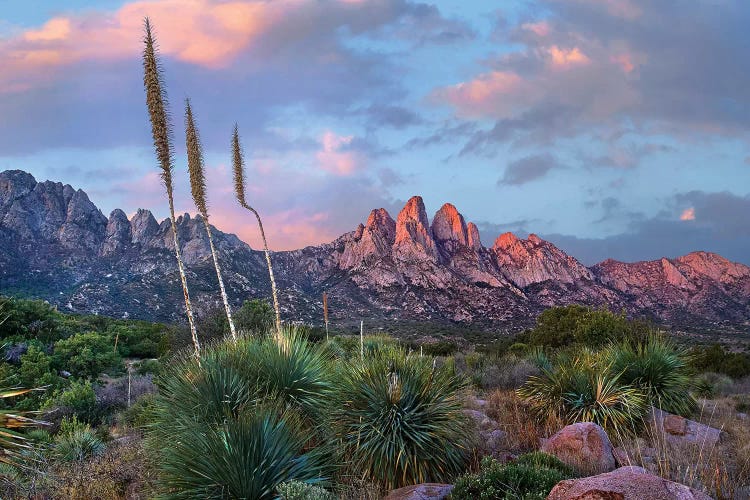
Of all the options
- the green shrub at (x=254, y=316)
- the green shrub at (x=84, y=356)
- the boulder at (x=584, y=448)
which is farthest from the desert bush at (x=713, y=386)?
the green shrub at (x=84, y=356)

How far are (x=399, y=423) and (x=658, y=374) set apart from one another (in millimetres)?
8712

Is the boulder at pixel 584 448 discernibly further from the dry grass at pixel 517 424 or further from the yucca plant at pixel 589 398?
the yucca plant at pixel 589 398

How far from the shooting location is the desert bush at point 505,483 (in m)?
5.91

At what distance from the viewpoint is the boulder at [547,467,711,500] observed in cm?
406

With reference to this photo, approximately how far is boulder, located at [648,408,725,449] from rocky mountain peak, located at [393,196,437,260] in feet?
274

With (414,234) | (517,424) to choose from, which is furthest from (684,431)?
(414,234)

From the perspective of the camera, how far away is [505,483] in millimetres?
6160

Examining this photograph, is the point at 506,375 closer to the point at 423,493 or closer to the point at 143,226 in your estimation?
the point at 423,493

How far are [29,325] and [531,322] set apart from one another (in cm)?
6518

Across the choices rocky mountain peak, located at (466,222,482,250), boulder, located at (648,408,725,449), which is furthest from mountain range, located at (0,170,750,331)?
boulder, located at (648,408,725,449)

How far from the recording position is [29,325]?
1118 inches

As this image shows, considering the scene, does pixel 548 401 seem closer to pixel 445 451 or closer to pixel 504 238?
pixel 445 451

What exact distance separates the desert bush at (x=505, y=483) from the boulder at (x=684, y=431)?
5.19m

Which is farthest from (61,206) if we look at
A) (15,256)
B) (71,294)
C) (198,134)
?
(198,134)
